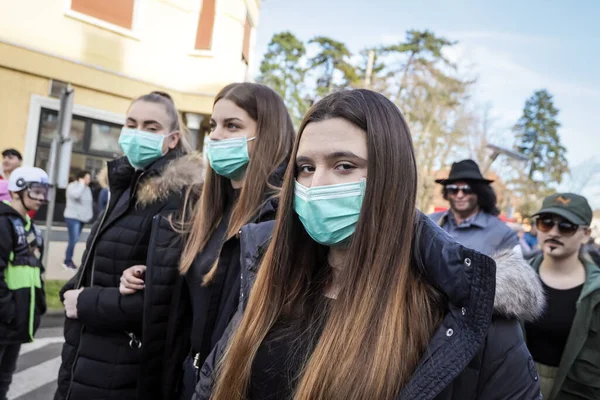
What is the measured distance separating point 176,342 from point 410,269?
1391 millimetres

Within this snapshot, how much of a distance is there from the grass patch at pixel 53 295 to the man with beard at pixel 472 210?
5.69 m

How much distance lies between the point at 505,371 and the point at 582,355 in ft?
6.26

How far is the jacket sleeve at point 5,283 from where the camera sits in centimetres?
341

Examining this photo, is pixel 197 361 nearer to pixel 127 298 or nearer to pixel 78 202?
pixel 127 298

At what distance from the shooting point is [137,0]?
1095 centimetres

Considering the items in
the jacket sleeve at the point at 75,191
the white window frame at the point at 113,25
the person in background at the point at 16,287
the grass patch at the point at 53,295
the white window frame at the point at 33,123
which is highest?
the white window frame at the point at 113,25

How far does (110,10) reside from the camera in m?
10.5

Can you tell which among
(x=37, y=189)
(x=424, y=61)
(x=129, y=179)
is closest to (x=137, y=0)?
(x=37, y=189)

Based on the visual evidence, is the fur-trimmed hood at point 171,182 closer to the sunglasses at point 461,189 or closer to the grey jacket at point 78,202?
the sunglasses at point 461,189

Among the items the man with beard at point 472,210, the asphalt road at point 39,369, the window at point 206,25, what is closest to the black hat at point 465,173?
the man with beard at point 472,210

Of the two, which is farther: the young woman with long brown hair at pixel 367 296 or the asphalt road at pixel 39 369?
the asphalt road at pixel 39 369

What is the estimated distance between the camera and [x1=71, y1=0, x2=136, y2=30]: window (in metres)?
10.1

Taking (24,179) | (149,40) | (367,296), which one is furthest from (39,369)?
(149,40)

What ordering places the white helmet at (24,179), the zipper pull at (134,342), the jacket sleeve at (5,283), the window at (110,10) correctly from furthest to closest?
the window at (110,10), the white helmet at (24,179), the jacket sleeve at (5,283), the zipper pull at (134,342)
